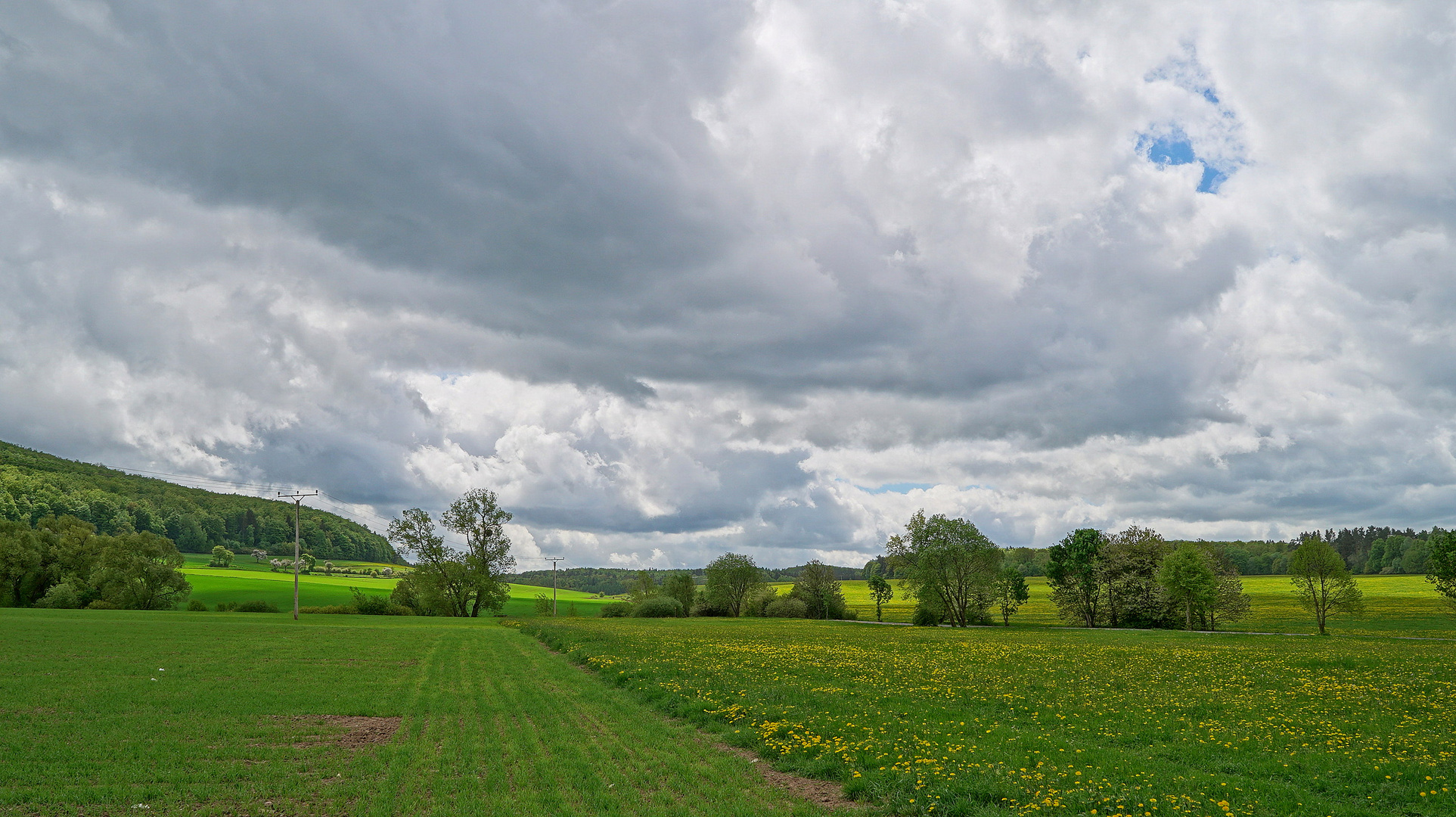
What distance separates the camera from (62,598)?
8738 centimetres

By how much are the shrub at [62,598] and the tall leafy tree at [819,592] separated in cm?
9787

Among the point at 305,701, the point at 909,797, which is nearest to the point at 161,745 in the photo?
the point at 305,701

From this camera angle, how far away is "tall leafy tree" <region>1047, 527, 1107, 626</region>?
297ft

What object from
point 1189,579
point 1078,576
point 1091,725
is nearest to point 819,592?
point 1078,576

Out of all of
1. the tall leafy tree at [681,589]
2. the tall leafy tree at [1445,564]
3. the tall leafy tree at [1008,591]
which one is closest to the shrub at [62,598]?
the tall leafy tree at [681,589]

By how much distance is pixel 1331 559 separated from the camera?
218 feet

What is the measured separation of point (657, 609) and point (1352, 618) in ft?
305

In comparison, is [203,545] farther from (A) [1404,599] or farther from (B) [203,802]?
(A) [1404,599]

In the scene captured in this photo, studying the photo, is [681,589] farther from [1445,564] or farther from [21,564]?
[1445,564]

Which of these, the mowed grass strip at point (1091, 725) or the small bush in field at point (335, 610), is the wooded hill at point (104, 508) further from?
the mowed grass strip at point (1091, 725)

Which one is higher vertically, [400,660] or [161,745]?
[161,745]

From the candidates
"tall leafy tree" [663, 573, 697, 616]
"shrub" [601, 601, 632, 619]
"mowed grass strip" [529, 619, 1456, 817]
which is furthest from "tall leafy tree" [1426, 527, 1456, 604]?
"shrub" [601, 601, 632, 619]

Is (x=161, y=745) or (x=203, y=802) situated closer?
(x=203, y=802)

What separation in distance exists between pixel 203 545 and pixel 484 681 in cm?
20699
